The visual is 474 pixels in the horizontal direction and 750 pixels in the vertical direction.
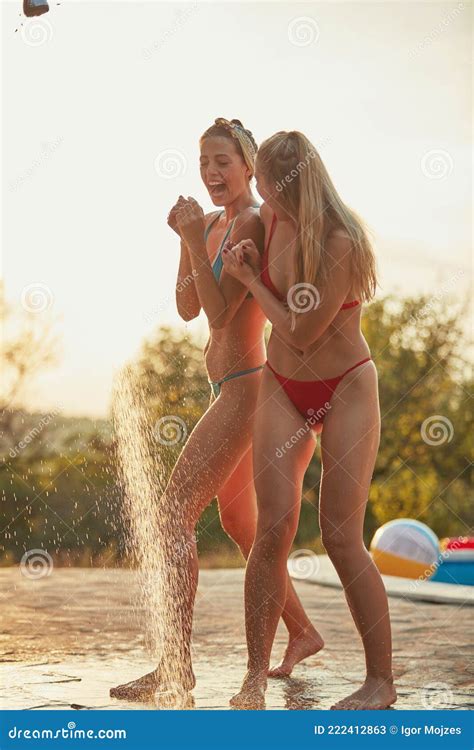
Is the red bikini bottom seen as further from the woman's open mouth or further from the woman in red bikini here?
the woman's open mouth

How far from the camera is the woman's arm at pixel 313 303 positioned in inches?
150

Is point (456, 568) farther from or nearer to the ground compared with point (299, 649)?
farther from the ground

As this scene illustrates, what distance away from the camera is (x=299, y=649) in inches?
189

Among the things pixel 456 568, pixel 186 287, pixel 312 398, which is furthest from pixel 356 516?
pixel 456 568

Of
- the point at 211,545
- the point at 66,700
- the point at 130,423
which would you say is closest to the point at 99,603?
the point at 130,423

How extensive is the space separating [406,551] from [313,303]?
19.6 feet

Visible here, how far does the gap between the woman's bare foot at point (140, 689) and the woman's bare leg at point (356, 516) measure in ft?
2.28

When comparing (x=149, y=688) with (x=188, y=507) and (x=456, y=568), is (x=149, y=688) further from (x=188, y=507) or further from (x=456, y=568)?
(x=456, y=568)

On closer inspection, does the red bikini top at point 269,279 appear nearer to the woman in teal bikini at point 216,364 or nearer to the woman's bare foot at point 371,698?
the woman in teal bikini at point 216,364

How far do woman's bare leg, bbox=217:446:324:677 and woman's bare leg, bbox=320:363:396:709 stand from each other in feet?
2.00

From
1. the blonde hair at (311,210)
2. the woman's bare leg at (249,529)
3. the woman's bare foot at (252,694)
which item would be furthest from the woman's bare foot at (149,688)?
the blonde hair at (311,210)

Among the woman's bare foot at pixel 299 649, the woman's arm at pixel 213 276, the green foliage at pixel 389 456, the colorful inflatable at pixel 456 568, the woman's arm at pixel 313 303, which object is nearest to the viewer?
the woman's arm at pixel 313 303

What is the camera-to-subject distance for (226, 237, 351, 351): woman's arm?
380 cm
